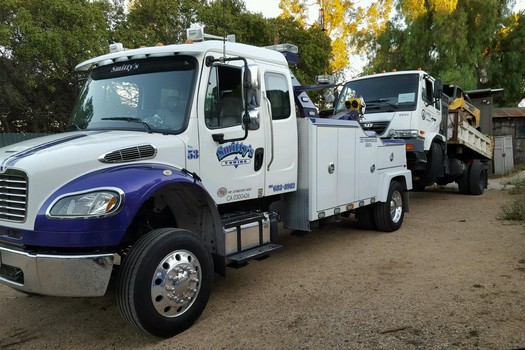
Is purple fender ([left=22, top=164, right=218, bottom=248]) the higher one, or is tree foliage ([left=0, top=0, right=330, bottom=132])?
tree foliage ([left=0, top=0, right=330, bottom=132])

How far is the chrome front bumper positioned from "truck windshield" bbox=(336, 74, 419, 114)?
266 inches

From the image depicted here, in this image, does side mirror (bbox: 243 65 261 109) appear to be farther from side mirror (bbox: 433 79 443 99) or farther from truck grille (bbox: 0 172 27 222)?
side mirror (bbox: 433 79 443 99)

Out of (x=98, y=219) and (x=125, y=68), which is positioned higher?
(x=125, y=68)

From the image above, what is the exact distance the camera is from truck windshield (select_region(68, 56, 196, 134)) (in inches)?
167

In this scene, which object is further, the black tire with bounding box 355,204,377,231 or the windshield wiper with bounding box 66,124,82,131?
the black tire with bounding box 355,204,377,231

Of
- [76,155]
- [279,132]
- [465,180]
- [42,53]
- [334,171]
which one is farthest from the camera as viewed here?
[42,53]

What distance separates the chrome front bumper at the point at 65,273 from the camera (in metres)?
3.29

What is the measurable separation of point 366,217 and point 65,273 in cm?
554

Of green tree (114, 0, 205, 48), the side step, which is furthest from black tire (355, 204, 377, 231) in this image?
green tree (114, 0, 205, 48)

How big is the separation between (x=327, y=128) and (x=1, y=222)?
3.85 meters

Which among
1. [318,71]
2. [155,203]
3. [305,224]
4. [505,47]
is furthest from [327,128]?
[505,47]

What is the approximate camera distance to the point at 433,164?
971cm

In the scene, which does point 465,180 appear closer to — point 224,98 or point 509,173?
point 509,173

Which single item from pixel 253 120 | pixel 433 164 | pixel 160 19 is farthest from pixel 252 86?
pixel 160 19
